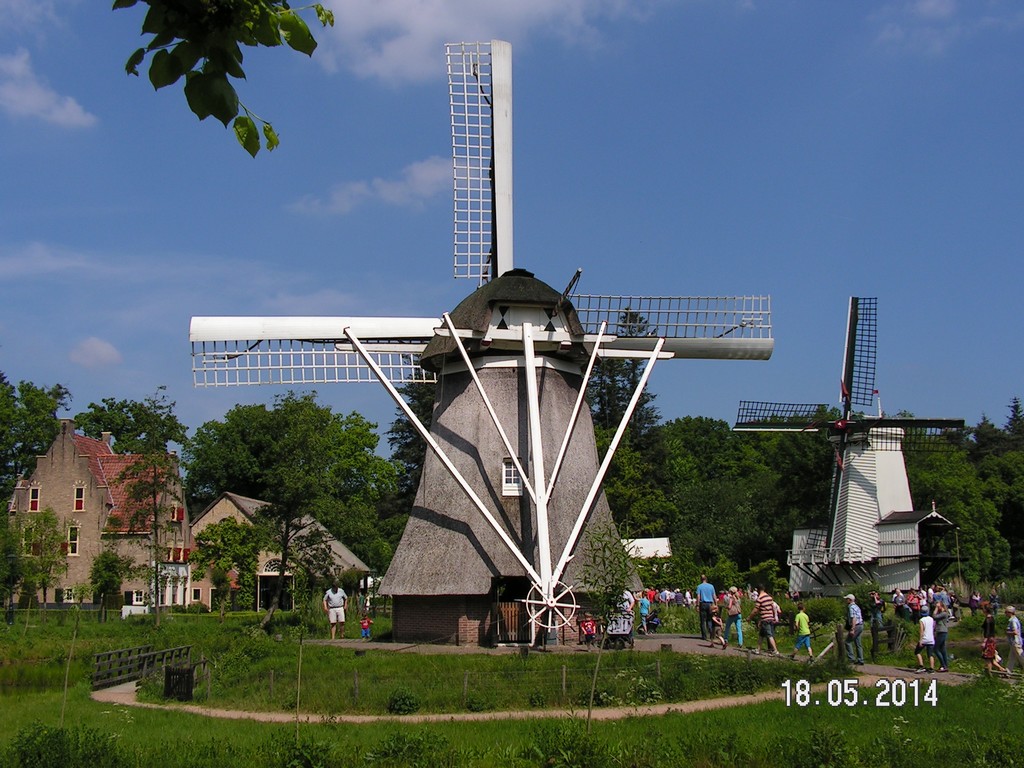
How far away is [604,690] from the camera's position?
48.8 ft

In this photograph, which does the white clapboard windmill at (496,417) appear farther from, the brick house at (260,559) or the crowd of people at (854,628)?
the brick house at (260,559)

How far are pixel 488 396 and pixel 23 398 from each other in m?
42.5

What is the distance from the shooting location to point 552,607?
62.5 feet

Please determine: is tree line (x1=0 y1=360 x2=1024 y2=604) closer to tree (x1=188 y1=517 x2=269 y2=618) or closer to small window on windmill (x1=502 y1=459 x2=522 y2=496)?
tree (x1=188 y1=517 x2=269 y2=618)

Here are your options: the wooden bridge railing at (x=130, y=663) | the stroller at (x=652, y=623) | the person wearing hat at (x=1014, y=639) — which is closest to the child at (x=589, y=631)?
the stroller at (x=652, y=623)

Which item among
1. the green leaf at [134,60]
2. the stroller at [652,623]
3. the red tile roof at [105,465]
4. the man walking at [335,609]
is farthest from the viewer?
the red tile roof at [105,465]

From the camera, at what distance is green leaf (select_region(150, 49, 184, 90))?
337 centimetres

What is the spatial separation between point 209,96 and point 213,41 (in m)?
0.19

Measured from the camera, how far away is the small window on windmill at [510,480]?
71.3ft

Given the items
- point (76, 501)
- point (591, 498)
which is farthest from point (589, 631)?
point (76, 501)

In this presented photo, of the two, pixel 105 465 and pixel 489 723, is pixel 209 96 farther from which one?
pixel 105 465

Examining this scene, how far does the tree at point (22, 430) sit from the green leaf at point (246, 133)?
184ft

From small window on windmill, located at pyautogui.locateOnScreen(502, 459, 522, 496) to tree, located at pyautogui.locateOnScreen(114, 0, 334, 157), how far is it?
1846 centimetres

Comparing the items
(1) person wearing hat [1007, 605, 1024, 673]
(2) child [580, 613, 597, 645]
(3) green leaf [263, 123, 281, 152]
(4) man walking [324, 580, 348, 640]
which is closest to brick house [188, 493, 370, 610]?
(4) man walking [324, 580, 348, 640]
